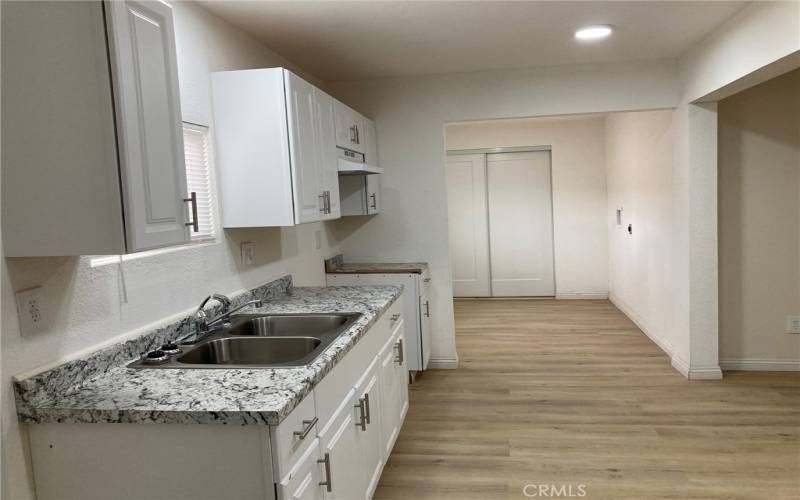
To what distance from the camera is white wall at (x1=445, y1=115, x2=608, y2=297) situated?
23.4 ft

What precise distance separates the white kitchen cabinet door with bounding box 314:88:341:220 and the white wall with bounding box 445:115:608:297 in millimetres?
3982

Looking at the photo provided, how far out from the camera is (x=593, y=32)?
343 centimetres

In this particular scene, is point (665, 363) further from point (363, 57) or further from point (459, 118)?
point (363, 57)

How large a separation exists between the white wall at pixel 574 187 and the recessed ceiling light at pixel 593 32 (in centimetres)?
359

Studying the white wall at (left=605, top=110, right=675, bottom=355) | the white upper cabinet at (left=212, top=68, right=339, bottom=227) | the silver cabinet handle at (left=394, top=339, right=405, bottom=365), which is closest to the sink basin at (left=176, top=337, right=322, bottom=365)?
the white upper cabinet at (left=212, top=68, right=339, bottom=227)

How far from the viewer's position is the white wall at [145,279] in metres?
1.61

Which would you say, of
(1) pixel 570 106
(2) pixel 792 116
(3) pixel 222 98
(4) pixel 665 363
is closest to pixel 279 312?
(3) pixel 222 98

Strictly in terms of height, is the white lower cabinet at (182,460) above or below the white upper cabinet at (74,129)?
below

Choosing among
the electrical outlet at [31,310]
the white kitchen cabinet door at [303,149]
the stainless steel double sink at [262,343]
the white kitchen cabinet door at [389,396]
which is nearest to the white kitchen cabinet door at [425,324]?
the white kitchen cabinet door at [389,396]

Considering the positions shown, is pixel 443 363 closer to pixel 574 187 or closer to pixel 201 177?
pixel 201 177

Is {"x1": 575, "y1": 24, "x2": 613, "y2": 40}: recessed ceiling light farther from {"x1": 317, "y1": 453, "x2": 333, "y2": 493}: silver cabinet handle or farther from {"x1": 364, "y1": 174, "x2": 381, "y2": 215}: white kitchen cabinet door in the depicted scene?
{"x1": 317, "y1": 453, "x2": 333, "y2": 493}: silver cabinet handle

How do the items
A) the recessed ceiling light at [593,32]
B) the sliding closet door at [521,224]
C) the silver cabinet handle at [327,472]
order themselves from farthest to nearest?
the sliding closet door at [521,224] < the recessed ceiling light at [593,32] < the silver cabinet handle at [327,472]

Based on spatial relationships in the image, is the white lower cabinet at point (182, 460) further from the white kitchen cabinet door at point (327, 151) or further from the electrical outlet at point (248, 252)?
the white kitchen cabinet door at point (327, 151)

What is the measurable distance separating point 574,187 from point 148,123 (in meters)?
6.27
